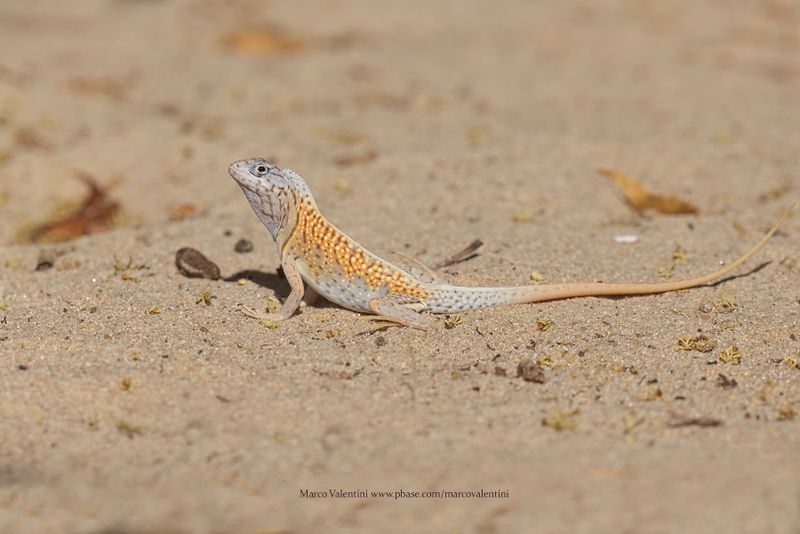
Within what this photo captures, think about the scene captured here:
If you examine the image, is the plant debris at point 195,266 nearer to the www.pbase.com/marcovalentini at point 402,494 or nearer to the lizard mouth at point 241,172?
the lizard mouth at point 241,172

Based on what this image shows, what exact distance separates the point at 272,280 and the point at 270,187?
0.96m

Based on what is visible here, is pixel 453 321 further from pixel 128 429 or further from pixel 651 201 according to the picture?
pixel 651 201

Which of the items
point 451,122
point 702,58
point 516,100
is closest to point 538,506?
point 451,122

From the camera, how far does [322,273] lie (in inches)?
216

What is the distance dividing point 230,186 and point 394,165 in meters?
1.52

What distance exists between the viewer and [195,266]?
6.19m

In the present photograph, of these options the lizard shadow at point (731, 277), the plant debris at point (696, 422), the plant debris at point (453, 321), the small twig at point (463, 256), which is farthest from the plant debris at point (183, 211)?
the plant debris at point (696, 422)

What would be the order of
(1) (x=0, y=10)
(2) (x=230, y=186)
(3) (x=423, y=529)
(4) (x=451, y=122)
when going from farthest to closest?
(1) (x=0, y=10), (4) (x=451, y=122), (2) (x=230, y=186), (3) (x=423, y=529)

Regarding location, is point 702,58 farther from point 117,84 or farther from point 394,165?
point 117,84

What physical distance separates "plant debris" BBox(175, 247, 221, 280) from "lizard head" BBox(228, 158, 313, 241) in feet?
2.56

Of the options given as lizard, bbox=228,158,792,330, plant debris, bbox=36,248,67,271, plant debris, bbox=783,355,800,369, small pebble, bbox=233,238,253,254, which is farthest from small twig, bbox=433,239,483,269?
plant debris, bbox=36,248,67,271

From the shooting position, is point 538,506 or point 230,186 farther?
point 230,186

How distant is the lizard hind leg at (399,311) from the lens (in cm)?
531

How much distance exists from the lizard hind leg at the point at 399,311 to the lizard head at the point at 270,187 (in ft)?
2.44
